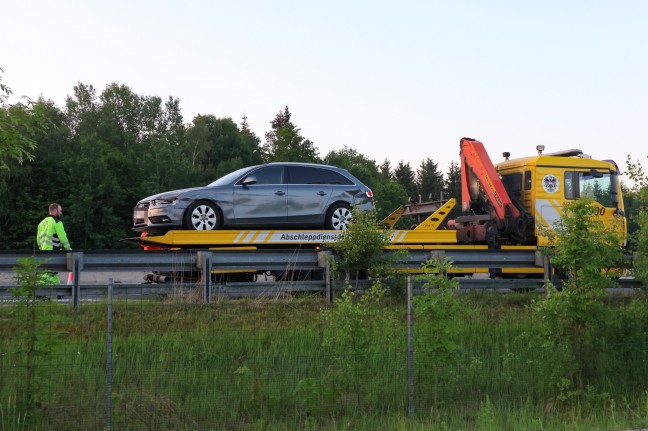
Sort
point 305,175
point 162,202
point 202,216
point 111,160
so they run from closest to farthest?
point 162,202
point 202,216
point 305,175
point 111,160

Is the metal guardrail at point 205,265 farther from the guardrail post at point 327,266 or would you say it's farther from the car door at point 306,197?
the car door at point 306,197

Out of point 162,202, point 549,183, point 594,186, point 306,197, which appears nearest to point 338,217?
point 306,197

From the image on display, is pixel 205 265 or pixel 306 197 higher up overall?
pixel 306 197

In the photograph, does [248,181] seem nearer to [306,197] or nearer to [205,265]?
[306,197]

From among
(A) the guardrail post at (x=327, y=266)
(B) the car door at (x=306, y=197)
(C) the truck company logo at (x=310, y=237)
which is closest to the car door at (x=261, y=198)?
(B) the car door at (x=306, y=197)

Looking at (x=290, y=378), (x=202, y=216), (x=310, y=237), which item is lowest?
(x=290, y=378)

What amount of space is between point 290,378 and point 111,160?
5641cm

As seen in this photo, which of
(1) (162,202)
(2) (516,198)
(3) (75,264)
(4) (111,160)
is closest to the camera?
(3) (75,264)

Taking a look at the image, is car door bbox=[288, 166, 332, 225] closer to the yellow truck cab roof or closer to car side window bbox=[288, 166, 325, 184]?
car side window bbox=[288, 166, 325, 184]

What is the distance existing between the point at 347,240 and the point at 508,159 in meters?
6.99

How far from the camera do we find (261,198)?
16016 mm

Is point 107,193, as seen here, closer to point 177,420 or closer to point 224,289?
point 224,289

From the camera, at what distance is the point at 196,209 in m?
15.5

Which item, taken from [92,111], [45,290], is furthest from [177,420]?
[92,111]
